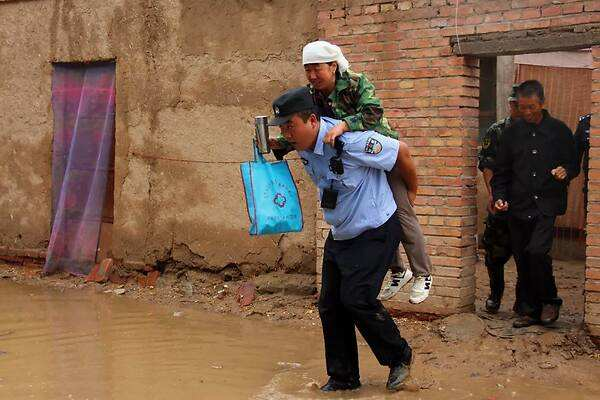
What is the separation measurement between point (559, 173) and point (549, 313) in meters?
1.04

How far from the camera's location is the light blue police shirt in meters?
5.04

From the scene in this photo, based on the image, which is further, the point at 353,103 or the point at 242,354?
the point at 242,354

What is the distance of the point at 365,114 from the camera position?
17.0 feet

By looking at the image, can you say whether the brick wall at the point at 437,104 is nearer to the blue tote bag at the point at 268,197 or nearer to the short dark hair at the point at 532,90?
the short dark hair at the point at 532,90

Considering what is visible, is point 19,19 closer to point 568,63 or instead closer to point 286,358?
point 286,358

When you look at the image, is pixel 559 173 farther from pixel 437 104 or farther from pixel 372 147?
pixel 372 147

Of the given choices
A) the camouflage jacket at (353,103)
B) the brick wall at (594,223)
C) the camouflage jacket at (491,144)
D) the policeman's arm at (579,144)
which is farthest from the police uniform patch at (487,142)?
the camouflage jacket at (353,103)

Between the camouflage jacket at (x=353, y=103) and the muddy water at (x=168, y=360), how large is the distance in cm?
163

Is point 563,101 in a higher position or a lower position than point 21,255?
higher

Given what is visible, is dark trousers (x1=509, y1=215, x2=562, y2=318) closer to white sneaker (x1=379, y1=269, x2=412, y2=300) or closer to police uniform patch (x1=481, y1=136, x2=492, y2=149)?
police uniform patch (x1=481, y1=136, x2=492, y2=149)

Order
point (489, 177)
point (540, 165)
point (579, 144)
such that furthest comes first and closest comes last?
point (489, 177) < point (579, 144) < point (540, 165)

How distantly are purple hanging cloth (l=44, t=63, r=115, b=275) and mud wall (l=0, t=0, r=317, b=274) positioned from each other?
16cm

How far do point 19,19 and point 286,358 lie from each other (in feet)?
17.4

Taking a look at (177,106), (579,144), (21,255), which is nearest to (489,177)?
(579,144)
